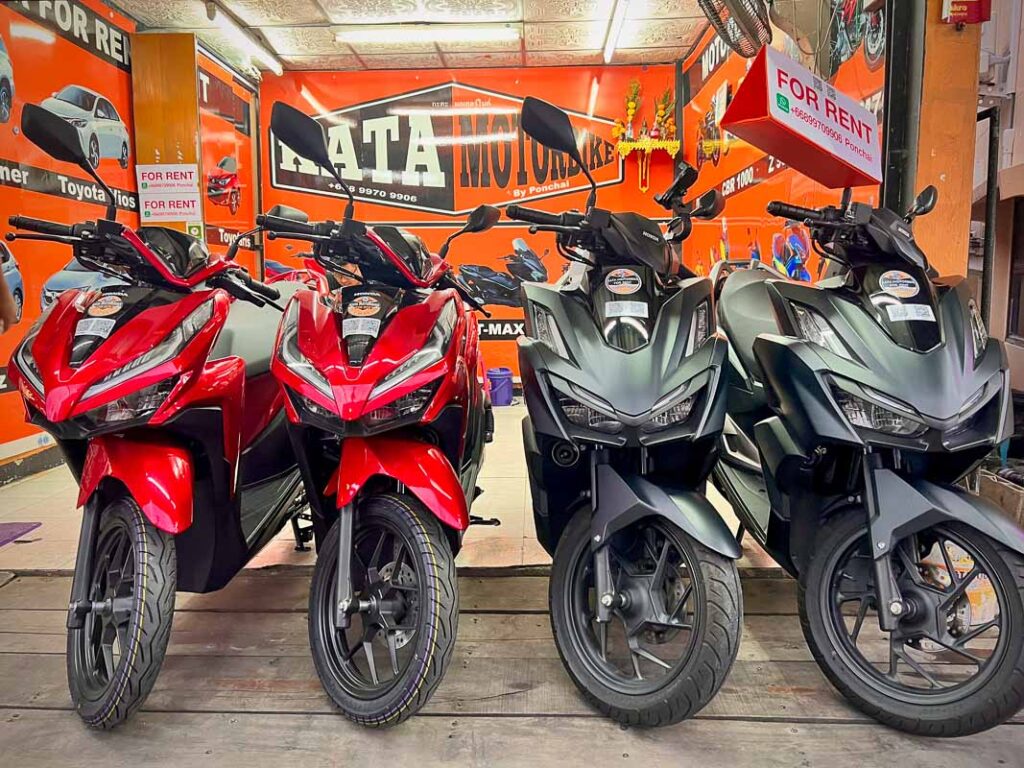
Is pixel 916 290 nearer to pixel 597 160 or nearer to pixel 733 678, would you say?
A: pixel 733 678

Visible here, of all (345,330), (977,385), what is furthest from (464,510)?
Answer: (977,385)

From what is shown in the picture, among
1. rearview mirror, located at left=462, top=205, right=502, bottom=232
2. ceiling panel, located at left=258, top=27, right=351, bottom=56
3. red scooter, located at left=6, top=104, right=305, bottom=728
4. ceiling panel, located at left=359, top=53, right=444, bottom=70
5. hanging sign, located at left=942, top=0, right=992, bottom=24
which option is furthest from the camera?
ceiling panel, located at left=359, top=53, right=444, bottom=70

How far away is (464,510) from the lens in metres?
1.55

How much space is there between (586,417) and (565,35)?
5.19m

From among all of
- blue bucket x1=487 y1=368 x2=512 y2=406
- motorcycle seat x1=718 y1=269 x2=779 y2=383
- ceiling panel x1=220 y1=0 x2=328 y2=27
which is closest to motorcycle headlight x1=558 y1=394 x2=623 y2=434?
motorcycle seat x1=718 y1=269 x2=779 y2=383

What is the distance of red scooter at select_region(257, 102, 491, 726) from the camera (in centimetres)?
148

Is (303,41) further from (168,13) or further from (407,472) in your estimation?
(407,472)

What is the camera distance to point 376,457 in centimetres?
154

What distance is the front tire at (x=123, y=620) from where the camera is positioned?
57.6 inches

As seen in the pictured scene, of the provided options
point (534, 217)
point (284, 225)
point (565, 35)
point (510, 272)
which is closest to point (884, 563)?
point (534, 217)

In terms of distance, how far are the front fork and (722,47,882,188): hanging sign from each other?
86cm

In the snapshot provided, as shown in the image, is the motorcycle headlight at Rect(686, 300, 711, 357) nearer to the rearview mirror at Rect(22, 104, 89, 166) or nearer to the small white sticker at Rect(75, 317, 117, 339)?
the small white sticker at Rect(75, 317, 117, 339)

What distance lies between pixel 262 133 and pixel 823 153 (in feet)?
20.2

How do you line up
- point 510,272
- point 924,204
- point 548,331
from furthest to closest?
point 510,272, point 924,204, point 548,331
